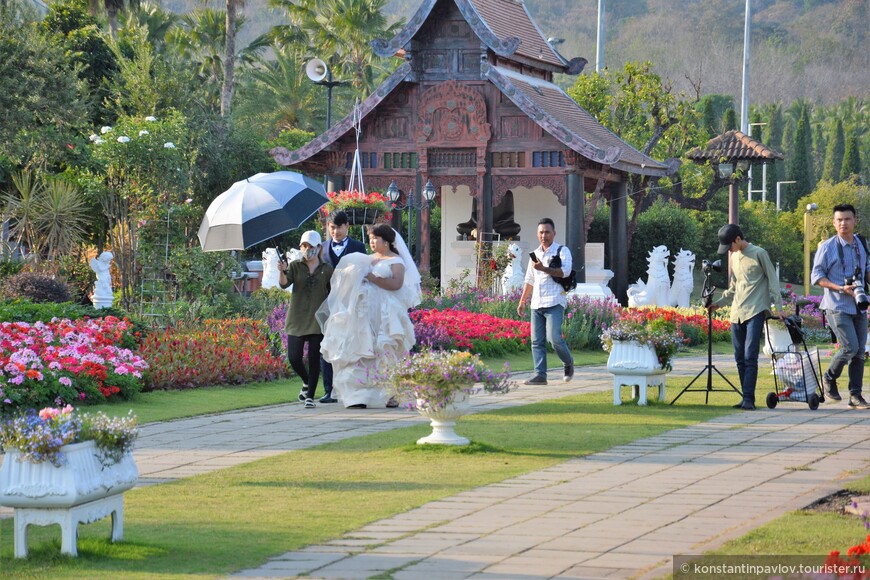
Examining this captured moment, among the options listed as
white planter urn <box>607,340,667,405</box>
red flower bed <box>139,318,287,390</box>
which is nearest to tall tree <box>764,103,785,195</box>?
red flower bed <box>139,318,287,390</box>

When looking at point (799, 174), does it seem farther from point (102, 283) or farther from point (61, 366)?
point (61, 366)

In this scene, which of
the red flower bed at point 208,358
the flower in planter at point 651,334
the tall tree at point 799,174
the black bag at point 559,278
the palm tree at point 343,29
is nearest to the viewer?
the flower in planter at point 651,334

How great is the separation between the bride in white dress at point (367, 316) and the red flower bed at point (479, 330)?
6234mm

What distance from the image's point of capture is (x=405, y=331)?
1359 centimetres

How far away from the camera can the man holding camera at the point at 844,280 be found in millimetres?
13195

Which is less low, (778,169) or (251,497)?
(778,169)

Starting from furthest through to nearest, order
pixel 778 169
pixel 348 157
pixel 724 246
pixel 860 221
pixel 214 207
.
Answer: pixel 778 169
pixel 860 221
pixel 348 157
pixel 214 207
pixel 724 246

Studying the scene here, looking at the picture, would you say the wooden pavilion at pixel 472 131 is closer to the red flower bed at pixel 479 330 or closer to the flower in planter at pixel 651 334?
the red flower bed at pixel 479 330

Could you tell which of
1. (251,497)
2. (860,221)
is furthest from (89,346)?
(860,221)

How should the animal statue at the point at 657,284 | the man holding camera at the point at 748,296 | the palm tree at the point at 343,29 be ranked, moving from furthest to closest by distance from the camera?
the palm tree at the point at 343,29, the animal statue at the point at 657,284, the man holding camera at the point at 748,296

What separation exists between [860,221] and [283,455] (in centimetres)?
6393

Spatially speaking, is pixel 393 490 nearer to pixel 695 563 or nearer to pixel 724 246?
pixel 695 563

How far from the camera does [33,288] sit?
1988 cm

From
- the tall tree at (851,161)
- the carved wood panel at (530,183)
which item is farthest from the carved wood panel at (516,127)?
the tall tree at (851,161)
